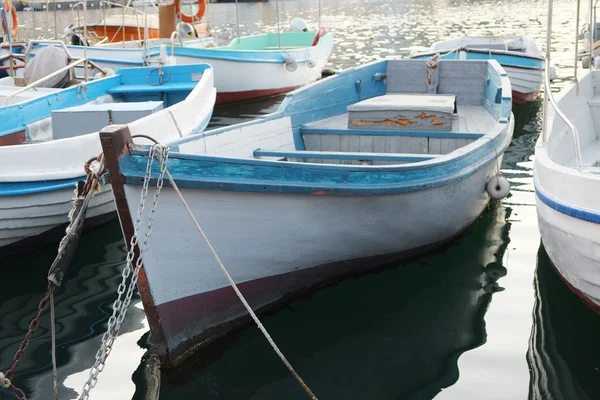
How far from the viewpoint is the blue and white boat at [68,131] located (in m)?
6.17

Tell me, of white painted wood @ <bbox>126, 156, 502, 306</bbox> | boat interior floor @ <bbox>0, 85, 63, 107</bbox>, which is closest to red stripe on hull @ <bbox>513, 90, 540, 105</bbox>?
white painted wood @ <bbox>126, 156, 502, 306</bbox>

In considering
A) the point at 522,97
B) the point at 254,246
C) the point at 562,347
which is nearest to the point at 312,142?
the point at 254,246

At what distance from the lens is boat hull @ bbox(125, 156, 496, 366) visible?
4.51 m

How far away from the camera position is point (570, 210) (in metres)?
4.24

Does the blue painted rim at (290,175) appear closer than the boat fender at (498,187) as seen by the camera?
Yes

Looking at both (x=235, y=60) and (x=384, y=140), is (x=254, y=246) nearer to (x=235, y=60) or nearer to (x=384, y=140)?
(x=384, y=140)

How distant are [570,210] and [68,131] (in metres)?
5.11

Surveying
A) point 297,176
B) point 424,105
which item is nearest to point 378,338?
point 297,176

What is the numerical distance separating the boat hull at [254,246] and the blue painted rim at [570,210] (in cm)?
103

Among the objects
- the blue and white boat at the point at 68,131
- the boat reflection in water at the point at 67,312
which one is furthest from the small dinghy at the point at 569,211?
the blue and white boat at the point at 68,131

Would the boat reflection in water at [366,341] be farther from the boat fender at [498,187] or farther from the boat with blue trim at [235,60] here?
the boat with blue trim at [235,60]

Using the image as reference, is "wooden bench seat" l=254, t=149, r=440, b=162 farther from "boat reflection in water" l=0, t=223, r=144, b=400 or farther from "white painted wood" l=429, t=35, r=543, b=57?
"white painted wood" l=429, t=35, r=543, b=57

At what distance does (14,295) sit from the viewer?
5.98 meters

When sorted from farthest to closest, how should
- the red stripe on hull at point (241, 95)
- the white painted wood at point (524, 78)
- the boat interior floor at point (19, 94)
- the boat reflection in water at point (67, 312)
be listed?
the red stripe on hull at point (241, 95)
the white painted wood at point (524, 78)
the boat interior floor at point (19, 94)
the boat reflection in water at point (67, 312)
